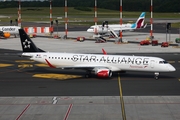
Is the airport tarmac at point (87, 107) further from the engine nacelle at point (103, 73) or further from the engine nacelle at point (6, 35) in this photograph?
the engine nacelle at point (6, 35)

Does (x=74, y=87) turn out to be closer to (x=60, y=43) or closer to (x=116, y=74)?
(x=116, y=74)

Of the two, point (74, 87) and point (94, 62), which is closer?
point (74, 87)

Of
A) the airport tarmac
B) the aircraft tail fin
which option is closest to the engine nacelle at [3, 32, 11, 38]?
the aircraft tail fin

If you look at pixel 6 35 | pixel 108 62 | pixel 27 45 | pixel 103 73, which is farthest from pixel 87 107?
pixel 6 35

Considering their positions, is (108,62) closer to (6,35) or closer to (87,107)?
(87,107)

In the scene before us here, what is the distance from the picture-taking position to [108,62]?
53.4 metres

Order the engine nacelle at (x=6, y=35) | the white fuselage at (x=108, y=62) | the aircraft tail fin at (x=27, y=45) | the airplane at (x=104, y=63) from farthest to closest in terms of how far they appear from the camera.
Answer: the engine nacelle at (x=6, y=35) < the aircraft tail fin at (x=27, y=45) < the airplane at (x=104, y=63) < the white fuselage at (x=108, y=62)

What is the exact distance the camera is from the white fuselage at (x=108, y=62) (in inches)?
2032

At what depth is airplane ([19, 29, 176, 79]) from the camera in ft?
170

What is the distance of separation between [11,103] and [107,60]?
18298 millimetres

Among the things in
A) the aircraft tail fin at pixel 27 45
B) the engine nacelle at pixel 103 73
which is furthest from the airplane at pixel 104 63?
the aircraft tail fin at pixel 27 45

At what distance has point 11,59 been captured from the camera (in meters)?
73.8

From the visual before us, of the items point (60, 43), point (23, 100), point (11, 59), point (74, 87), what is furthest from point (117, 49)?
point (23, 100)

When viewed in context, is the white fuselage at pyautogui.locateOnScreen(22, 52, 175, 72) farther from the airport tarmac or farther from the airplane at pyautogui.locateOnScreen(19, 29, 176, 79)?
the airport tarmac
